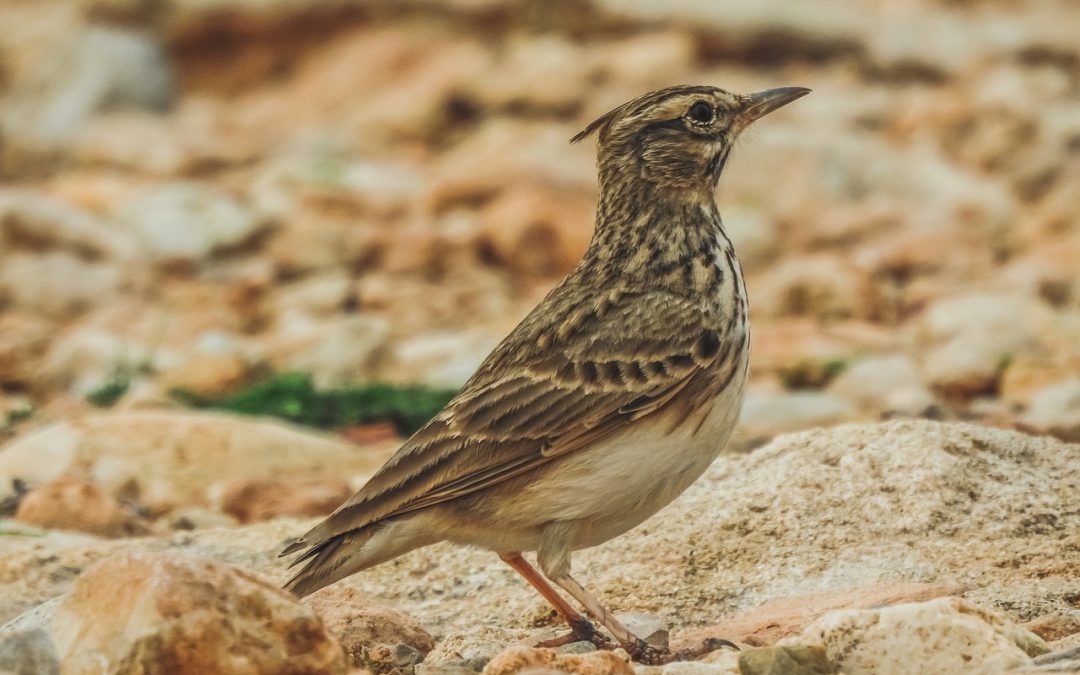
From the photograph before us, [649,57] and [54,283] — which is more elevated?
[649,57]

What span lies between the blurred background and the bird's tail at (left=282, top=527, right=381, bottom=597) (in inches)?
132

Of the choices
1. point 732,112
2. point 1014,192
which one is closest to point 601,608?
point 732,112

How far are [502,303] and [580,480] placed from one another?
798cm

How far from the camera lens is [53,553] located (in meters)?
6.41

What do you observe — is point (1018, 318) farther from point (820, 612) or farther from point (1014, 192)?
point (820, 612)

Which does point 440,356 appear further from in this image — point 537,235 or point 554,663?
point 554,663

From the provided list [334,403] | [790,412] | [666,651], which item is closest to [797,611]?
[666,651]

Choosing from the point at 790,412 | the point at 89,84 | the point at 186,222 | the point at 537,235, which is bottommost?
the point at 790,412

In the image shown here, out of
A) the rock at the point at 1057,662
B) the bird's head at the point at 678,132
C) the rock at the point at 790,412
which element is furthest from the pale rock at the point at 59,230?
the rock at the point at 1057,662

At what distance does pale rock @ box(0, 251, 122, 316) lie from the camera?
13.6m

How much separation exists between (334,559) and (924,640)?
5.93 feet

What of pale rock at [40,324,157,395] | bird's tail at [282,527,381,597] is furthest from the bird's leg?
pale rock at [40,324,157,395]

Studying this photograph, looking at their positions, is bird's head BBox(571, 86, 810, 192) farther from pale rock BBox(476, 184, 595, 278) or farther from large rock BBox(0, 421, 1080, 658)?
pale rock BBox(476, 184, 595, 278)

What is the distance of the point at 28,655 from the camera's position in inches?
169
